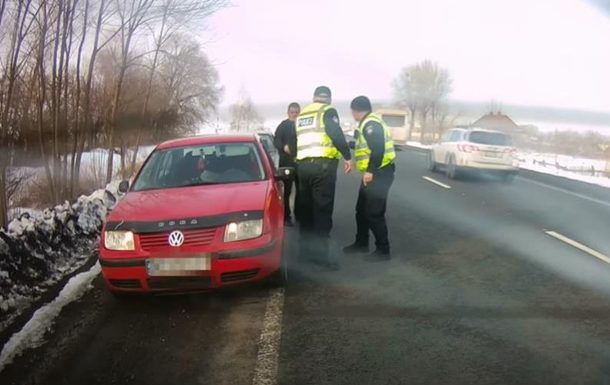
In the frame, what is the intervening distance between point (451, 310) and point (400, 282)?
88 centimetres

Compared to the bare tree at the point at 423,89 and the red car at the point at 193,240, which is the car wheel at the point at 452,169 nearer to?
the red car at the point at 193,240

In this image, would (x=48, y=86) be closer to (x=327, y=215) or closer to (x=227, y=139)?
(x=227, y=139)

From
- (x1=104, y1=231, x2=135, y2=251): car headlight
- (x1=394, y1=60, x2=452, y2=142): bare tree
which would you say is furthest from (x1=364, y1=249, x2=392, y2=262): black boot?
(x1=394, y1=60, x2=452, y2=142): bare tree

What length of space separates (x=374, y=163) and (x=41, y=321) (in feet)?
11.7

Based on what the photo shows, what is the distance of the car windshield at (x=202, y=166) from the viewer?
19.3 ft

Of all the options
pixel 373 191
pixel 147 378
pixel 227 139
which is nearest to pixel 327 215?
pixel 373 191

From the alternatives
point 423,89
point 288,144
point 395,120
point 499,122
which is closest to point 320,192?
point 288,144

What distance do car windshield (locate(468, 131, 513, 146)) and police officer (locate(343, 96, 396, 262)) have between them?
10.4 meters

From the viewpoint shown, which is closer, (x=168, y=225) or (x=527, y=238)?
(x=168, y=225)

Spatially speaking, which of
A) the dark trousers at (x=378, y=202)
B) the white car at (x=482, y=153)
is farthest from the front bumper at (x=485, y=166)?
the dark trousers at (x=378, y=202)

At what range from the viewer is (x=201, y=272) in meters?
4.45

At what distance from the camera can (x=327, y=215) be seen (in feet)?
19.7

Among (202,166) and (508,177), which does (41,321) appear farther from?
(508,177)

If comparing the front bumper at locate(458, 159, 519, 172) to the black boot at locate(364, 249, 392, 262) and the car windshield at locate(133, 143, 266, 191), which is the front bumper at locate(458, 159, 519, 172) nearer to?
the black boot at locate(364, 249, 392, 262)
